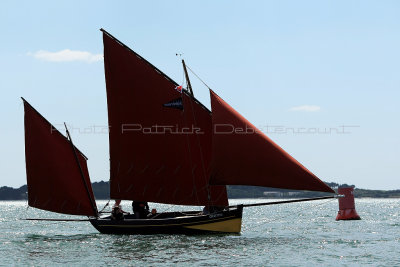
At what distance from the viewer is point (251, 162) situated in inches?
1382

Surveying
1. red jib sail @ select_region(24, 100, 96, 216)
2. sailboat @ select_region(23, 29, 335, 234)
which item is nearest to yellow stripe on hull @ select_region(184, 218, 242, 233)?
sailboat @ select_region(23, 29, 335, 234)

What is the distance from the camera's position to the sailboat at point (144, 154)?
39.0m

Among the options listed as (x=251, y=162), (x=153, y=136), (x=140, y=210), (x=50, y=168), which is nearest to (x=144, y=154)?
(x=153, y=136)

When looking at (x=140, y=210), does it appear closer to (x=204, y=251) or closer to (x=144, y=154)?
(x=144, y=154)

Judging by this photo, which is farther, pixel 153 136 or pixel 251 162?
pixel 153 136

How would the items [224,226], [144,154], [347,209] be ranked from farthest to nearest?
[347,209], [144,154], [224,226]

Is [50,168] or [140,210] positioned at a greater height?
[50,168]

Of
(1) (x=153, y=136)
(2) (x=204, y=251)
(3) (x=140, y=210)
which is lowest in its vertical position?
(2) (x=204, y=251)

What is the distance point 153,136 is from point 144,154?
124 centimetres

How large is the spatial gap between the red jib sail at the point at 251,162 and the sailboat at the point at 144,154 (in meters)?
2.43

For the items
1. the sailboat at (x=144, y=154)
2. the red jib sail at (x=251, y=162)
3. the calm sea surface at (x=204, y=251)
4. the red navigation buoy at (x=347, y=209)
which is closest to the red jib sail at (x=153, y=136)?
the sailboat at (x=144, y=154)

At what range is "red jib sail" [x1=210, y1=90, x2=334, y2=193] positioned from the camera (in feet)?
113

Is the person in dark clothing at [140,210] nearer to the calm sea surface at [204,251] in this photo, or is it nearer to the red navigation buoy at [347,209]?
the calm sea surface at [204,251]

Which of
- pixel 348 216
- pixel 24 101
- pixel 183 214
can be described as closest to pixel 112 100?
pixel 24 101
